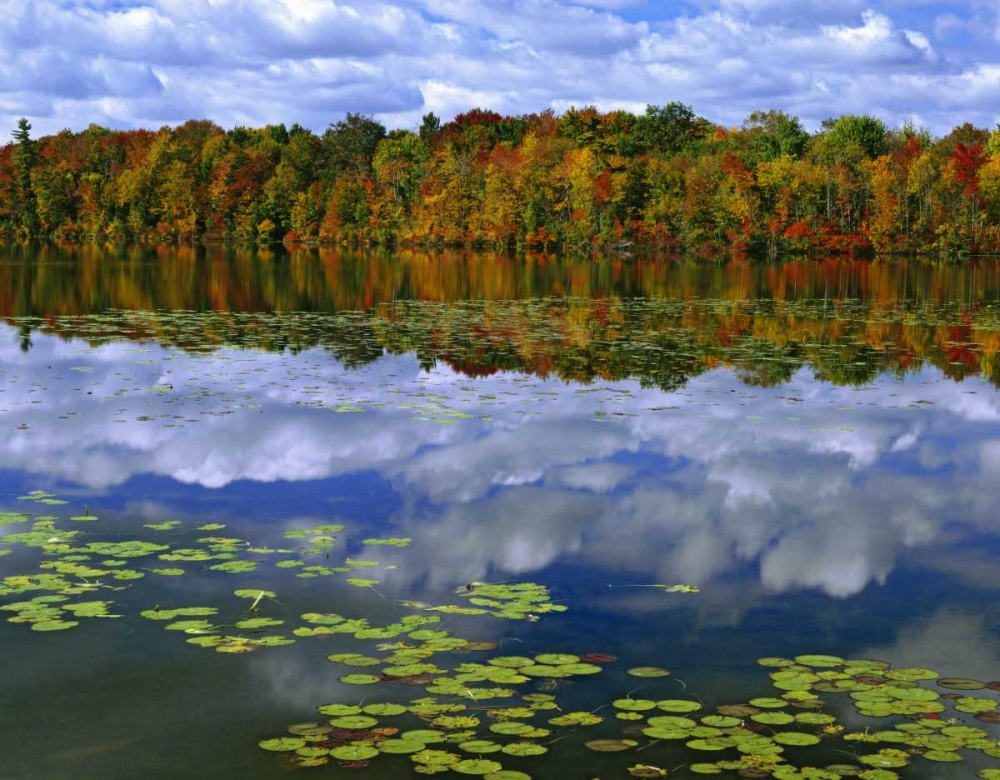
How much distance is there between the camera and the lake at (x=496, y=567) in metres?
4.86

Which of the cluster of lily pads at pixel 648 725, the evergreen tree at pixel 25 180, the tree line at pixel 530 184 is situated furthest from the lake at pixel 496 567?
the evergreen tree at pixel 25 180

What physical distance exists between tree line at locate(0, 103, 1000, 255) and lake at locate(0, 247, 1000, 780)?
5644 cm

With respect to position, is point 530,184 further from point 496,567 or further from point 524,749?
point 524,749


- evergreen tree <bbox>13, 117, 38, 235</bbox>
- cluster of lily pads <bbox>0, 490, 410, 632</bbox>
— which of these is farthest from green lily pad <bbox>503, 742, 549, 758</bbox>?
evergreen tree <bbox>13, 117, 38, 235</bbox>

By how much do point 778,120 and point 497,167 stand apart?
22050 millimetres

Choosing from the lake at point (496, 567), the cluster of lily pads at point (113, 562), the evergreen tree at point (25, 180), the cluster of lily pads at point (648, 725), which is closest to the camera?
the cluster of lily pads at point (648, 725)

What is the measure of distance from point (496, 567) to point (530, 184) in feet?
238

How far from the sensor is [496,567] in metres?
7.27

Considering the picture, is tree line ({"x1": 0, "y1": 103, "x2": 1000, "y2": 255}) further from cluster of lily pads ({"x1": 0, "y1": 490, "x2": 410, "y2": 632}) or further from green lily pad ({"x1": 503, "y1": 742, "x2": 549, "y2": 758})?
green lily pad ({"x1": 503, "y1": 742, "x2": 549, "y2": 758})

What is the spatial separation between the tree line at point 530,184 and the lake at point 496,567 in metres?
56.4

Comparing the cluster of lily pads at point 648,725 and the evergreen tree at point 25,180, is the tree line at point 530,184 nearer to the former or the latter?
the evergreen tree at point 25,180

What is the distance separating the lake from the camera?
4863mm

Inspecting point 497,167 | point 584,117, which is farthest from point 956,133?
point 497,167

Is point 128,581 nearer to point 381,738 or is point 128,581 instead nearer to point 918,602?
point 381,738
